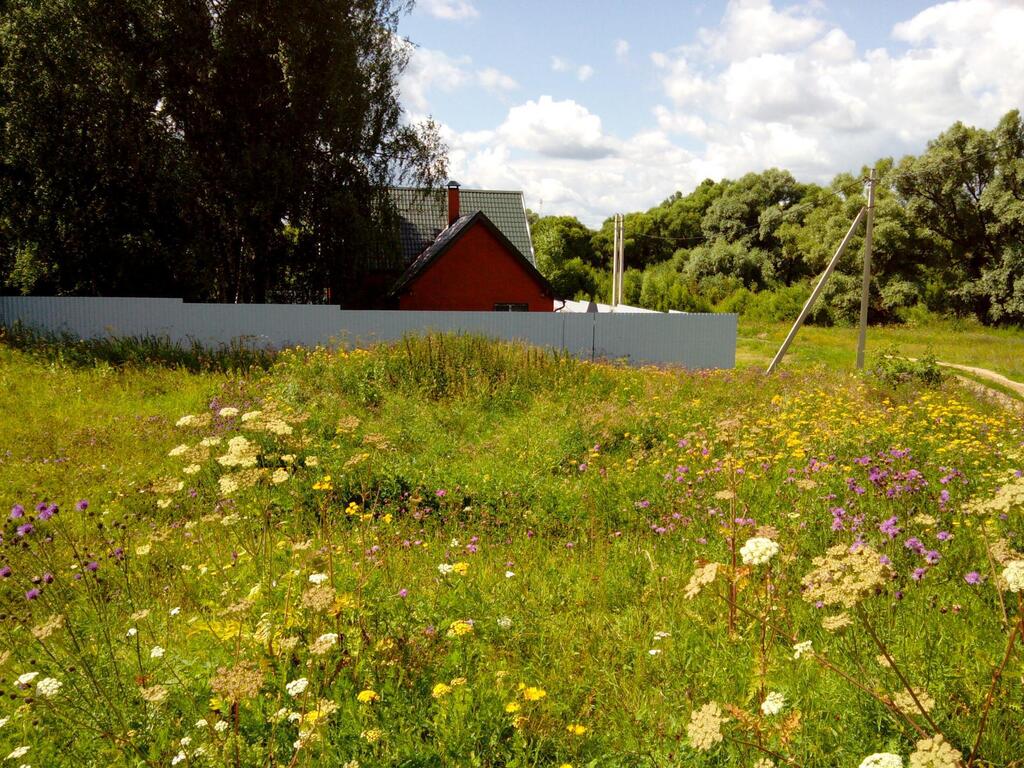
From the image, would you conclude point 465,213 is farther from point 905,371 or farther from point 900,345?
point 905,371

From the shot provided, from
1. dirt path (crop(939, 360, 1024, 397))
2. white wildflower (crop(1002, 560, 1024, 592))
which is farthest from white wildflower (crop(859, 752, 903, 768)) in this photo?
dirt path (crop(939, 360, 1024, 397))

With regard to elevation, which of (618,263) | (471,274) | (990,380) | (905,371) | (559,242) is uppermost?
(559,242)

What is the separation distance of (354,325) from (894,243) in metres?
28.7

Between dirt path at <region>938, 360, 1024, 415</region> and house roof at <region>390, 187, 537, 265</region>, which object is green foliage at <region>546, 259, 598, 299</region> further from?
dirt path at <region>938, 360, 1024, 415</region>

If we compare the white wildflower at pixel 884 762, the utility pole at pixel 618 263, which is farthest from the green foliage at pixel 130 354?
the utility pole at pixel 618 263

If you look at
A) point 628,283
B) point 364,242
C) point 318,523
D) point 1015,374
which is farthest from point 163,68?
point 628,283

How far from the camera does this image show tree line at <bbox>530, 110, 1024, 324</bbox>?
3112 centimetres

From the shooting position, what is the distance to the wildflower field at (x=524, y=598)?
7.52ft

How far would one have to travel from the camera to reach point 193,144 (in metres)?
16.3

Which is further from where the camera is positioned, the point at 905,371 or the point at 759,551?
the point at 905,371

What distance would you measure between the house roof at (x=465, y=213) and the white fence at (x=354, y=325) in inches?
258

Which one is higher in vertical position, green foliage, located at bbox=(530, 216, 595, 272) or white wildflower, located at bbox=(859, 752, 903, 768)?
green foliage, located at bbox=(530, 216, 595, 272)

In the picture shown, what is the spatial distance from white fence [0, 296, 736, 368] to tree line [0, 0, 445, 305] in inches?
74.7

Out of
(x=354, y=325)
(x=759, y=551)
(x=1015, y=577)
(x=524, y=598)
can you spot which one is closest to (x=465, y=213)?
(x=354, y=325)
